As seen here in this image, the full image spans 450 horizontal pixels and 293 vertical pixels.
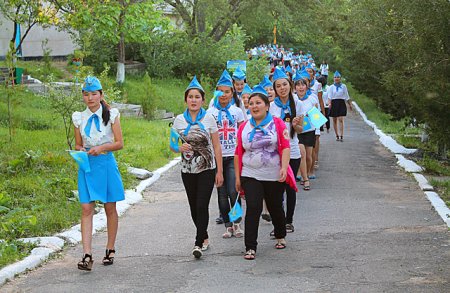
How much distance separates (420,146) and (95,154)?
14.4 meters

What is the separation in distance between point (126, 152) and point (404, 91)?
563cm

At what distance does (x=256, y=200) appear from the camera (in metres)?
8.23

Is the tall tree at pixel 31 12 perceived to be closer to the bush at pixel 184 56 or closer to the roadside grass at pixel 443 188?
the bush at pixel 184 56

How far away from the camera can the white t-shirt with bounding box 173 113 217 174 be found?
8.28m

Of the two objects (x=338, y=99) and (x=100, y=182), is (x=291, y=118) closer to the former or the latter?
(x=100, y=182)

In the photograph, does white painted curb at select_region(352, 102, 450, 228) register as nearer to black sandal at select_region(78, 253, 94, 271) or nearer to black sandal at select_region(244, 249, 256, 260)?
black sandal at select_region(244, 249, 256, 260)

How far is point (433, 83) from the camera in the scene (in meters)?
12.2

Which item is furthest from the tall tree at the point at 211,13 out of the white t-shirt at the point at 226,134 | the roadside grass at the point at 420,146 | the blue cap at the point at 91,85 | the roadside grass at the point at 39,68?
the blue cap at the point at 91,85

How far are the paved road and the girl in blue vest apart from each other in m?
0.54

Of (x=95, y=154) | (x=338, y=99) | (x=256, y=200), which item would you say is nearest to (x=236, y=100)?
(x=256, y=200)

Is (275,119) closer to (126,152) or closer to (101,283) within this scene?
(101,283)

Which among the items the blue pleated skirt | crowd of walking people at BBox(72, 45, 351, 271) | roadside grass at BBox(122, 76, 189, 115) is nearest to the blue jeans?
crowd of walking people at BBox(72, 45, 351, 271)

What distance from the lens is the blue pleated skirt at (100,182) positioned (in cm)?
771

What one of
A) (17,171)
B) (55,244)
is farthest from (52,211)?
(17,171)
